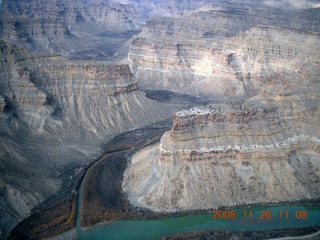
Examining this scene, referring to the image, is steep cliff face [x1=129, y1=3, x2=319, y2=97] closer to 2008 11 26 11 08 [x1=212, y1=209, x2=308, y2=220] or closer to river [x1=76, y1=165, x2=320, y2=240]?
2008 11 26 11 08 [x1=212, y1=209, x2=308, y2=220]

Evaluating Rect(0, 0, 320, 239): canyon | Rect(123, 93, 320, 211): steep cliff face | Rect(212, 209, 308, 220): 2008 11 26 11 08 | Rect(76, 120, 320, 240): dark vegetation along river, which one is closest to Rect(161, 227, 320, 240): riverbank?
Rect(76, 120, 320, 240): dark vegetation along river

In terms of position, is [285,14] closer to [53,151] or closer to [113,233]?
[53,151]

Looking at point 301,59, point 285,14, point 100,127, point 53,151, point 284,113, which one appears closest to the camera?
point 284,113

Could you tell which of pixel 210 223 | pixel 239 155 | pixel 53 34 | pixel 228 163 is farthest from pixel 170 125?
pixel 53 34

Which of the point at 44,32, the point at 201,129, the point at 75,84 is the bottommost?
the point at 44,32

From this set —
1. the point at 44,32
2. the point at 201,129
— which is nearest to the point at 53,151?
the point at 201,129

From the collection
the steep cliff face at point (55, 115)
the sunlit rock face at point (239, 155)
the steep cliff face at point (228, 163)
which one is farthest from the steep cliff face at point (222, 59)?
the steep cliff face at point (228, 163)

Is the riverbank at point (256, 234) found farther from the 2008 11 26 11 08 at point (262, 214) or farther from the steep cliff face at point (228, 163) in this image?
the steep cliff face at point (228, 163)
